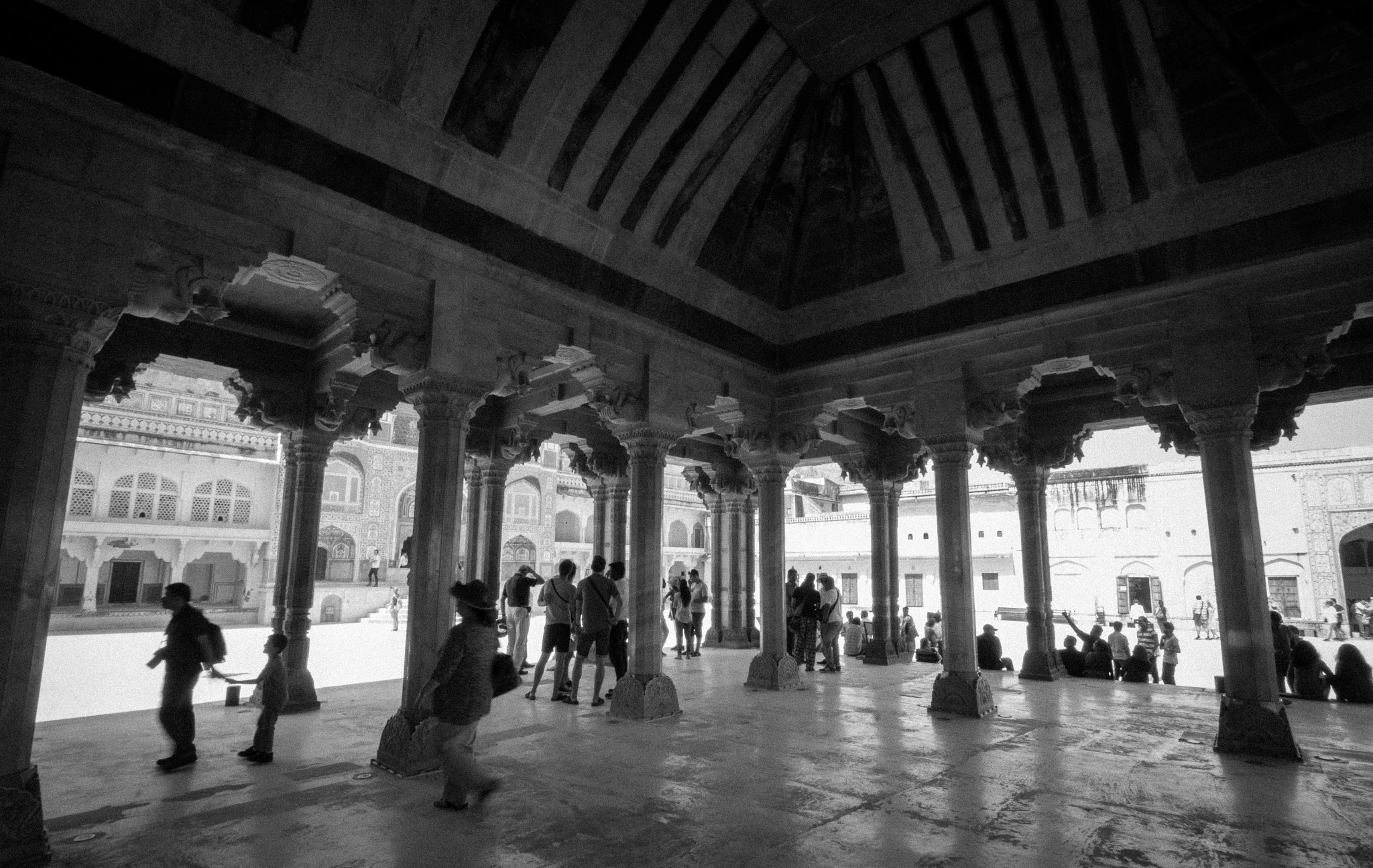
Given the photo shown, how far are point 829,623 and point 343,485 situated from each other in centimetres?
2987

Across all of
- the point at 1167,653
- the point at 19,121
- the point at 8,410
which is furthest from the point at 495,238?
the point at 1167,653

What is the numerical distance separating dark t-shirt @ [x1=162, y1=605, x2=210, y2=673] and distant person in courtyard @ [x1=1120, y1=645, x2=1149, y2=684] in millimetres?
11847

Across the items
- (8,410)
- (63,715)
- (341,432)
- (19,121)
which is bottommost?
(63,715)

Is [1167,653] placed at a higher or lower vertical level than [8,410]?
lower

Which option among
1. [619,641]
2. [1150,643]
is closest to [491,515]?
[619,641]

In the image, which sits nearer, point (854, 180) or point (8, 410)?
point (8, 410)

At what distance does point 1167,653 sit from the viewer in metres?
12.0

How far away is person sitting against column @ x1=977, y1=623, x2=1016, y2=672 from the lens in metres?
12.2

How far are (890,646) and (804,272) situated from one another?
7.31m

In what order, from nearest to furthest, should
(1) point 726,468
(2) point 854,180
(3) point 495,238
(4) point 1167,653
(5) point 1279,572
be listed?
(3) point 495,238
(2) point 854,180
(4) point 1167,653
(1) point 726,468
(5) point 1279,572

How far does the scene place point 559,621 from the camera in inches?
347

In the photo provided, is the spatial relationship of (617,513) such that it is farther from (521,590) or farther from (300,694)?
(300,694)

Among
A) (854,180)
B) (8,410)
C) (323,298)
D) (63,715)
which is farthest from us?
(854,180)

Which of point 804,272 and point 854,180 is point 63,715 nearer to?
point 804,272
